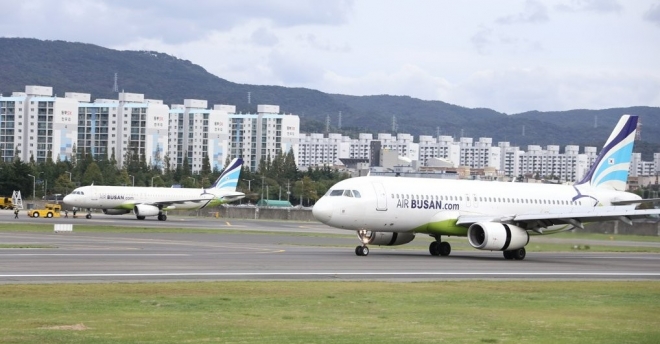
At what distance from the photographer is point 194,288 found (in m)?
26.7

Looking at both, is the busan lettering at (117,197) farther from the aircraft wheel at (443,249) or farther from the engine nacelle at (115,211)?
the aircraft wheel at (443,249)

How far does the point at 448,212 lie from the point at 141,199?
210 ft

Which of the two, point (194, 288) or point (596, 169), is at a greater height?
point (596, 169)

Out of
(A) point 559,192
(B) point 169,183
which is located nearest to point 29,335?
(A) point 559,192

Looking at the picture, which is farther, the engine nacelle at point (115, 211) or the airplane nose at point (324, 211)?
the engine nacelle at point (115, 211)

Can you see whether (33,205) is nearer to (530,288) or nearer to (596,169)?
(596,169)

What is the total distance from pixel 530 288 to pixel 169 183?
170 meters

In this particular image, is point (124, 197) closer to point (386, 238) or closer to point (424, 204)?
point (386, 238)

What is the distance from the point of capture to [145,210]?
336ft

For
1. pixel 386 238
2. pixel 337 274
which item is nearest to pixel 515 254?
pixel 386 238

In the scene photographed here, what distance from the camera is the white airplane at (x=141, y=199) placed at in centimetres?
10344

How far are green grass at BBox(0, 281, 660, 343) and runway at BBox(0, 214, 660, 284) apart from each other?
10.8 feet

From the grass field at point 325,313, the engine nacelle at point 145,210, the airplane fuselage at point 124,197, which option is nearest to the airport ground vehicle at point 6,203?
the airplane fuselage at point 124,197

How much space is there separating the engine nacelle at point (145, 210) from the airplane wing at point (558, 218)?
6089cm
